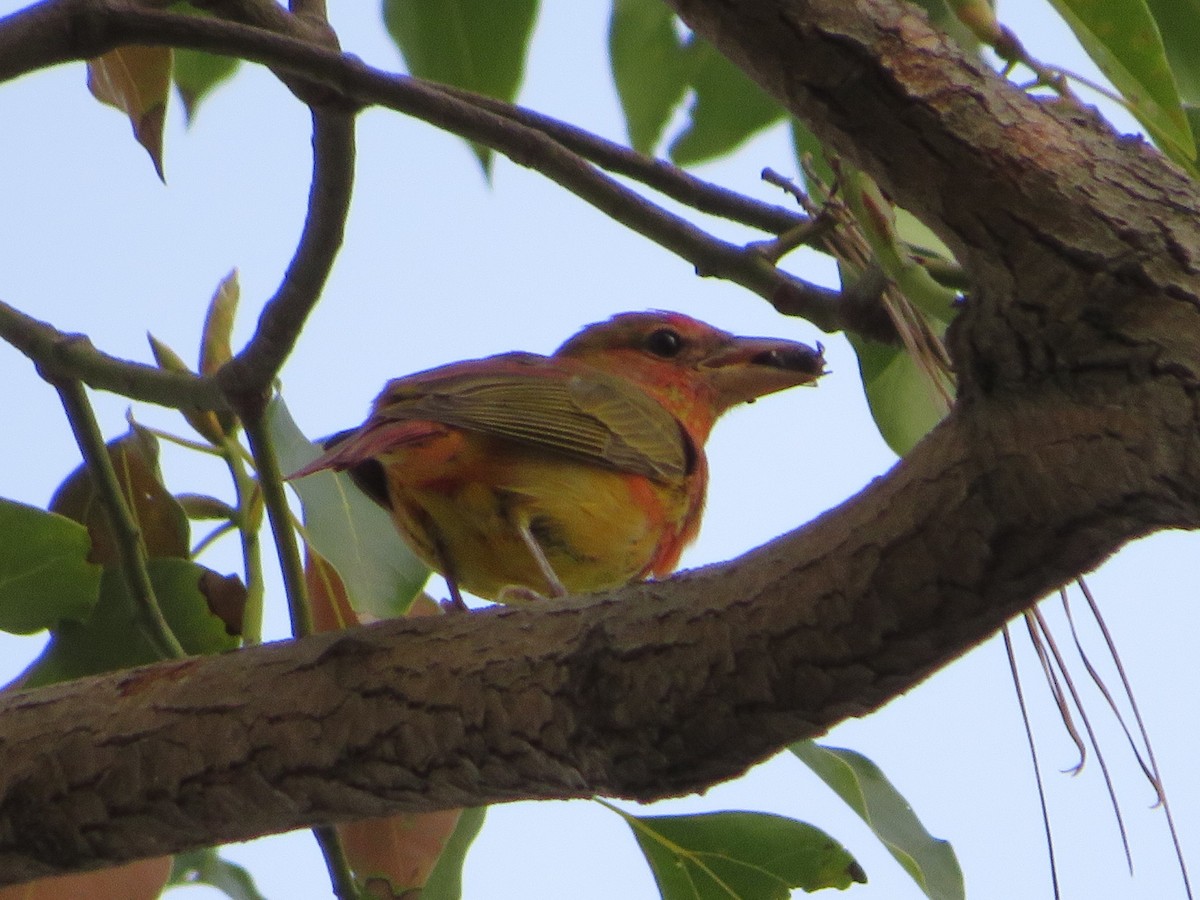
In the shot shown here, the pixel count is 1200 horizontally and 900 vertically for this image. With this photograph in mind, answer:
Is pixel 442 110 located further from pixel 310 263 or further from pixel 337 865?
pixel 337 865

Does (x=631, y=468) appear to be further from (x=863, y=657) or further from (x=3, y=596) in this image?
(x=863, y=657)

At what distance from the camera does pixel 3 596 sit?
9.48 ft

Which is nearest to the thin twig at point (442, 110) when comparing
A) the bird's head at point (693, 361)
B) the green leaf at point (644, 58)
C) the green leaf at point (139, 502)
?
the green leaf at point (644, 58)

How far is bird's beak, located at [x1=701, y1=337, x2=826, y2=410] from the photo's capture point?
14.2 ft

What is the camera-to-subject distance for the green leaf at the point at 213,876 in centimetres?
353

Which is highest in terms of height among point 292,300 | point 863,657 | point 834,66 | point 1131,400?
point 292,300

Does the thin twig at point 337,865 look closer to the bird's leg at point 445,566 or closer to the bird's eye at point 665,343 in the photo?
the bird's leg at point 445,566

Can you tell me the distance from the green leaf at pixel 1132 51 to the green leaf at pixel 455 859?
183 centimetres

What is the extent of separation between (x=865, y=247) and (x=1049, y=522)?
86 cm

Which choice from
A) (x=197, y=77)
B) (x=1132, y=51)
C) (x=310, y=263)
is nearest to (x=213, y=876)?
(x=310, y=263)

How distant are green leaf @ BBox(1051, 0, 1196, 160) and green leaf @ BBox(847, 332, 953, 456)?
0.80m

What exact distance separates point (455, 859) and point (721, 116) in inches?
66.5

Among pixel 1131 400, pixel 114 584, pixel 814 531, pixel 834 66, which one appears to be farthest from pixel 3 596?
pixel 1131 400

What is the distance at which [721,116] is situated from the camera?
3500 mm
